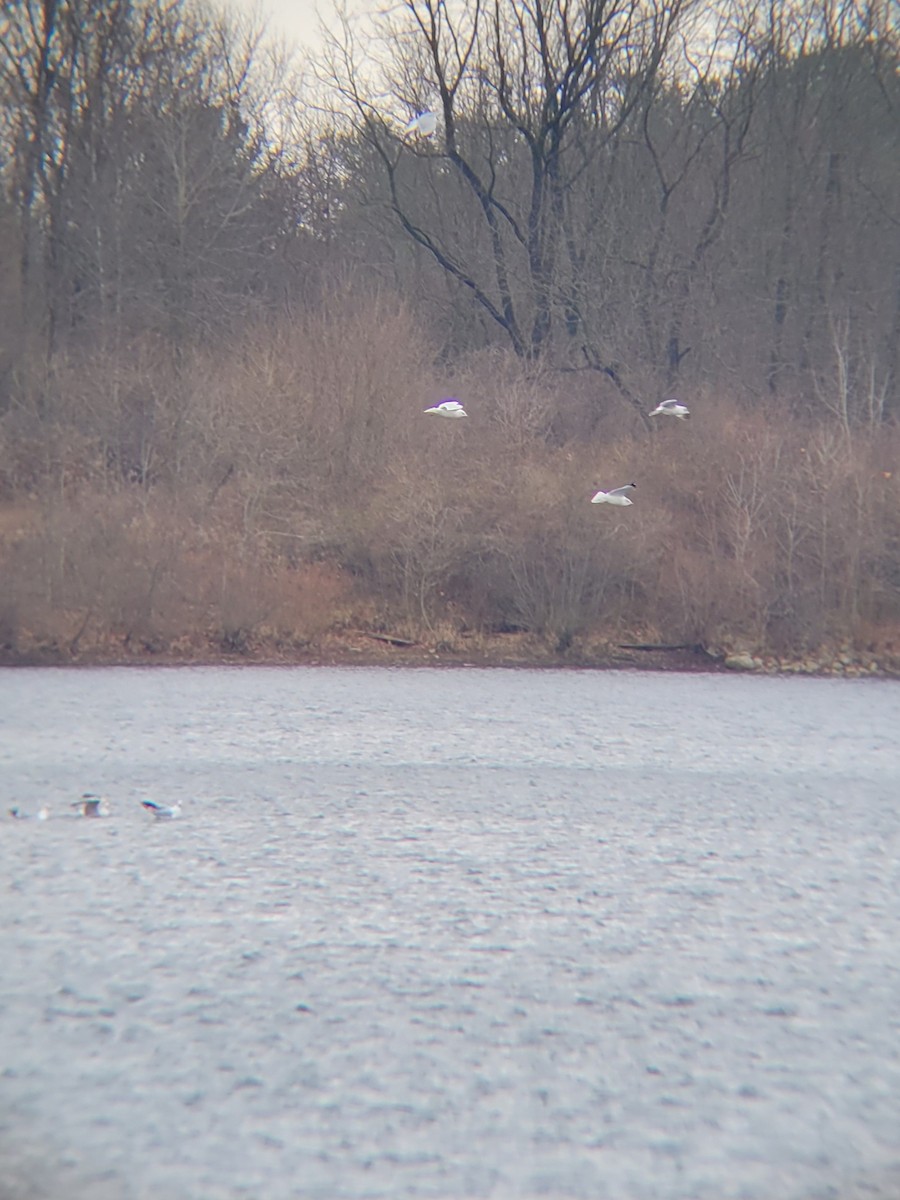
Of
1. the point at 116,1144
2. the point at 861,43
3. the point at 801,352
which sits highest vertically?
the point at 861,43

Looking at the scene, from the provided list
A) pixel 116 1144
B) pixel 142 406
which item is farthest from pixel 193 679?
pixel 142 406

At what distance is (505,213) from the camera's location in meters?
29.9

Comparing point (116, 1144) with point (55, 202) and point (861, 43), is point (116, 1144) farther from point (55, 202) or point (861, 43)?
point (861, 43)

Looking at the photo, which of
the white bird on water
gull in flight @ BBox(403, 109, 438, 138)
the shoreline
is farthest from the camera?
gull in flight @ BBox(403, 109, 438, 138)

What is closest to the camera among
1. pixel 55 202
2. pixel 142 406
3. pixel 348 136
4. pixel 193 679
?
pixel 193 679

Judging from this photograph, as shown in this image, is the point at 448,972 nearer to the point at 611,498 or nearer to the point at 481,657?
the point at 481,657

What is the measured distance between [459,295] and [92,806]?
25.2 m

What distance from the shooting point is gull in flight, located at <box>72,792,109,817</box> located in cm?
729

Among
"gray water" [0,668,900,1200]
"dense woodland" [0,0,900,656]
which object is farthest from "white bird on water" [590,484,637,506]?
"gray water" [0,668,900,1200]

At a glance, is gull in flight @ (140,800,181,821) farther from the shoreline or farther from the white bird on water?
the white bird on water

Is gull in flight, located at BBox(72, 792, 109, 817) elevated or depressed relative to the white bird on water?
depressed

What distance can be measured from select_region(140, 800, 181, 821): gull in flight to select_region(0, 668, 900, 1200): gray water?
0.08 metres

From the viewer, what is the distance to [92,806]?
7344 millimetres

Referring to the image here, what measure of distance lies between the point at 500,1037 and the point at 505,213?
28066 millimetres
